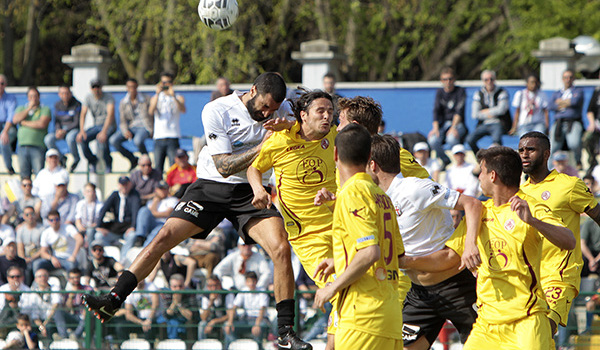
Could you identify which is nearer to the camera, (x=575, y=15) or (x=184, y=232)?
(x=184, y=232)

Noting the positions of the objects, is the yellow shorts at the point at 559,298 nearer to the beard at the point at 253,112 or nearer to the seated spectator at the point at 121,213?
the beard at the point at 253,112

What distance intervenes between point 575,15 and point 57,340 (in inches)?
669

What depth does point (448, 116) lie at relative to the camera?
1434cm

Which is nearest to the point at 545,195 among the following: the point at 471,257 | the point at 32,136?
the point at 471,257

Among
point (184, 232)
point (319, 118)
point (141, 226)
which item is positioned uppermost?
point (319, 118)

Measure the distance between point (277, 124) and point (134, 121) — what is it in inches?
331

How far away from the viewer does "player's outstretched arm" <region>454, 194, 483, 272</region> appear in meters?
6.19

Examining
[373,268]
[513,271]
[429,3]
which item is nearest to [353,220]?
[373,268]

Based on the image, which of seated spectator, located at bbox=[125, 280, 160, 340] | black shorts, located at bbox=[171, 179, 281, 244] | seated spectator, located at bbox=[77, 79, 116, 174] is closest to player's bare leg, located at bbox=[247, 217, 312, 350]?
black shorts, located at bbox=[171, 179, 281, 244]

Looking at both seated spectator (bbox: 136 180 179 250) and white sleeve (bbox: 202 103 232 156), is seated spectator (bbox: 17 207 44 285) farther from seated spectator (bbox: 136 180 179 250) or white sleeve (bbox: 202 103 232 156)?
white sleeve (bbox: 202 103 232 156)

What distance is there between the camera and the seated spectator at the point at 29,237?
44.2 feet

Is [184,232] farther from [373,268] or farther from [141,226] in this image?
[141,226]

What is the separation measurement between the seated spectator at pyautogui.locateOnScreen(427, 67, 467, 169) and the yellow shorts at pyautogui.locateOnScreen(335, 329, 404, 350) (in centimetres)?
890

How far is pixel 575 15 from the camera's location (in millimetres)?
23344
